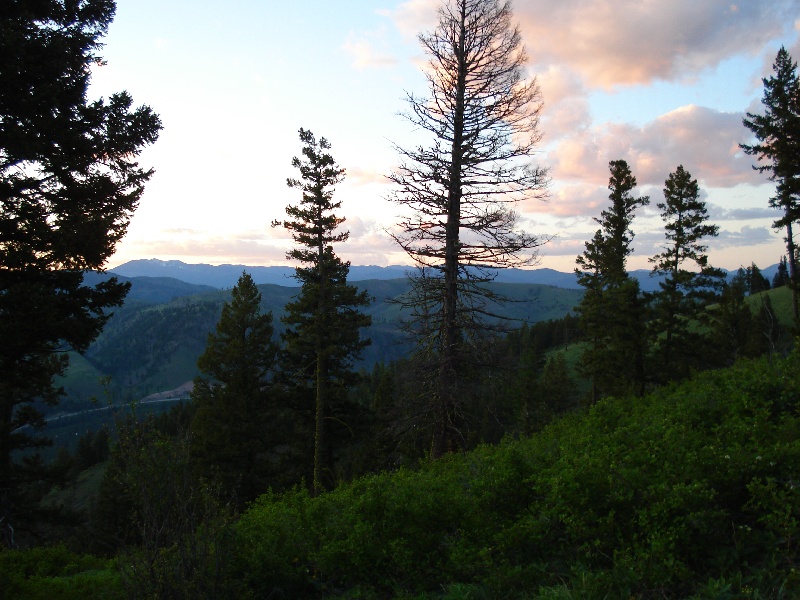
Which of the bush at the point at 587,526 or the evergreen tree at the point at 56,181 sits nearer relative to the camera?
the bush at the point at 587,526

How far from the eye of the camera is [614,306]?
25047 millimetres

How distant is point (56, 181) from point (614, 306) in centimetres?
2394

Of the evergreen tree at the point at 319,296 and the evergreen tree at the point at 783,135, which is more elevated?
the evergreen tree at the point at 783,135

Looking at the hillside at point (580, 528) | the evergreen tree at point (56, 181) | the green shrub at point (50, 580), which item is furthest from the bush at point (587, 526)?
the evergreen tree at point (56, 181)

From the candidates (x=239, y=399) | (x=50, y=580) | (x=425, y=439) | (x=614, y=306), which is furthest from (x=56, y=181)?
(x=614, y=306)

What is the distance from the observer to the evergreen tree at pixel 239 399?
2389 cm

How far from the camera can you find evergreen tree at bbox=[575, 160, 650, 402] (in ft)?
80.7

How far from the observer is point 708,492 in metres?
4.41

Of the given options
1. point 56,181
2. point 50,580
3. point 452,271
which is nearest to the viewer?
point 50,580

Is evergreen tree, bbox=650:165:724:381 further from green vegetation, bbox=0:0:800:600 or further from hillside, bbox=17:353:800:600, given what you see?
hillside, bbox=17:353:800:600

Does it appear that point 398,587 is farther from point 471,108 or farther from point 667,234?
point 667,234

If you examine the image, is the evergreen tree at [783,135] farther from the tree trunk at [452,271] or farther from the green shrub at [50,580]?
the green shrub at [50,580]

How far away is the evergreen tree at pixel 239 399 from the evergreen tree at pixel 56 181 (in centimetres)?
1363

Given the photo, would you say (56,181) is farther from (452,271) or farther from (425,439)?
(425,439)
